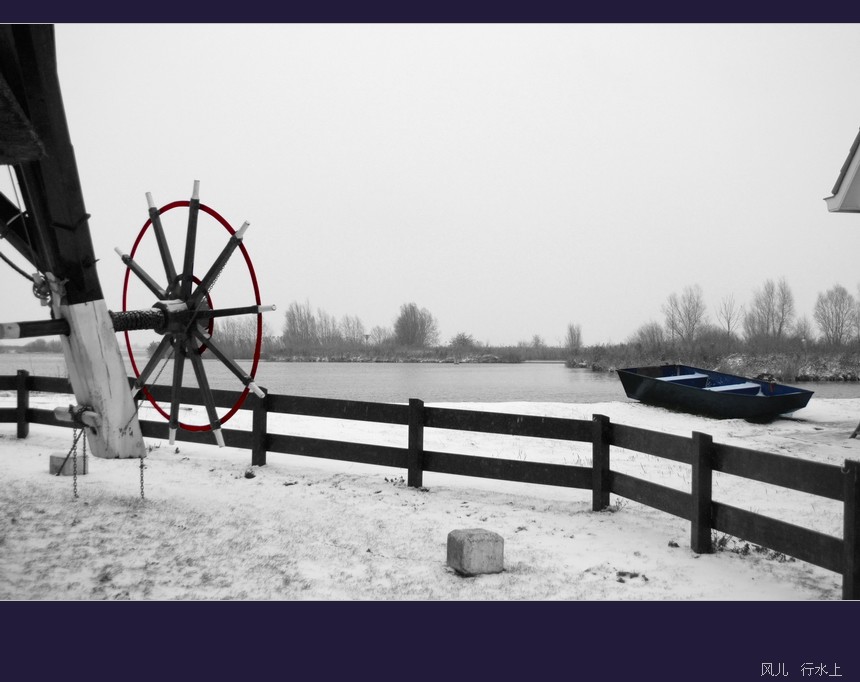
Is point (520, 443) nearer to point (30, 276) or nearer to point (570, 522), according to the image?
point (570, 522)

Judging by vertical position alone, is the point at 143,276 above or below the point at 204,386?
above

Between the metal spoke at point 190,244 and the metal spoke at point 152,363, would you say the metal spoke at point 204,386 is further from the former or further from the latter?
the metal spoke at point 190,244

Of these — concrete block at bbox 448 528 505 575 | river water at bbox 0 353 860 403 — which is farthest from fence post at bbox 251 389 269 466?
river water at bbox 0 353 860 403

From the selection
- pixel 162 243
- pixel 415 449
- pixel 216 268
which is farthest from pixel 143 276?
pixel 415 449

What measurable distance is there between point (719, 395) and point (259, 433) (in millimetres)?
13002

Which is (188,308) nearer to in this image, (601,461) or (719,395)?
(601,461)

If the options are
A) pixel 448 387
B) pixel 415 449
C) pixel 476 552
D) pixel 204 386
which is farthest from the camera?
pixel 448 387

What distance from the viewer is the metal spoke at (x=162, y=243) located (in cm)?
662

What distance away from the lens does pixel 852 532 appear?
4242 mm

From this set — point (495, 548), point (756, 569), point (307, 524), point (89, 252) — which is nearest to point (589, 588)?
point (495, 548)

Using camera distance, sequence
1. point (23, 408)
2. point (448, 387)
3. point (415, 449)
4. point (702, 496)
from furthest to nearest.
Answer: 1. point (448, 387)
2. point (23, 408)
3. point (415, 449)
4. point (702, 496)

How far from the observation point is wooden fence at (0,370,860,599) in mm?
4547

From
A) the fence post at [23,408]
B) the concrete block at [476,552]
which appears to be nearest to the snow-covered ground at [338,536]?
the concrete block at [476,552]

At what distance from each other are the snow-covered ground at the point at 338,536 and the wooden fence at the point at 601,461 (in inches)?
11.4
